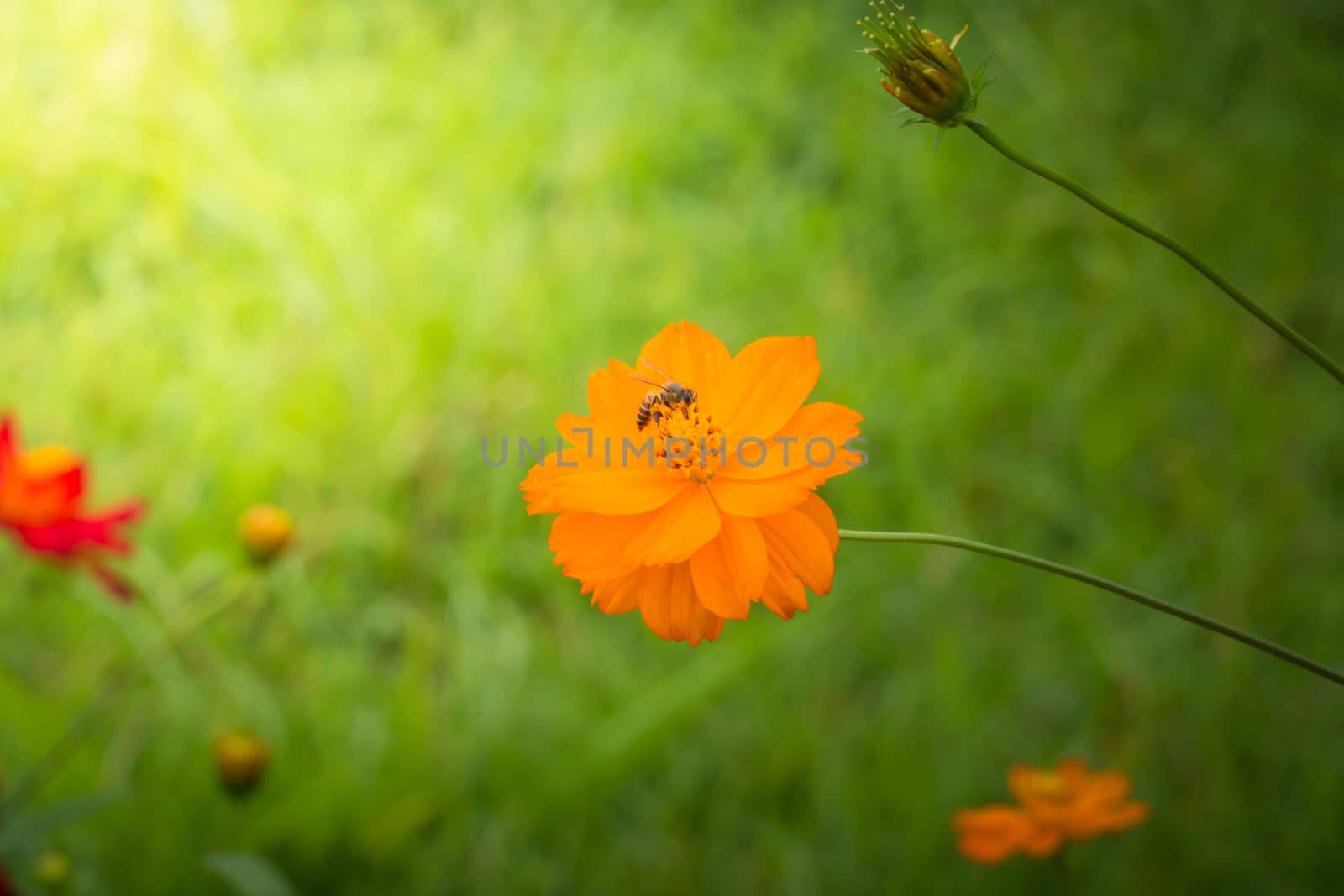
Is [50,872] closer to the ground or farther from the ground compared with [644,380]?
closer to the ground

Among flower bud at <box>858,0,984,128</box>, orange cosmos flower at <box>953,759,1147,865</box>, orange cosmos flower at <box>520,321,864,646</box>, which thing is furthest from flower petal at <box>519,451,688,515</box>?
orange cosmos flower at <box>953,759,1147,865</box>

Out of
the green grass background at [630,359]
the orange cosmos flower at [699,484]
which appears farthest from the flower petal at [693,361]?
the green grass background at [630,359]

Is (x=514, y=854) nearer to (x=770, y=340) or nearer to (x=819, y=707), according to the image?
(x=819, y=707)

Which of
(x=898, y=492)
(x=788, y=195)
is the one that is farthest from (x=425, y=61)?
(x=898, y=492)

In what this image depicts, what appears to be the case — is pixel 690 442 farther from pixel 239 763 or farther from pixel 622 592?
pixel 239 763

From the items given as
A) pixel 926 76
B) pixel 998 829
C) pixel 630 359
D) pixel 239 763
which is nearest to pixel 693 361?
pixel 926 76

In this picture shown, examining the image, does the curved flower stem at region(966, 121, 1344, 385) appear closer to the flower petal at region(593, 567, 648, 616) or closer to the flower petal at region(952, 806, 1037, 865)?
the flower petal at region(593, 567, 648, 616)
